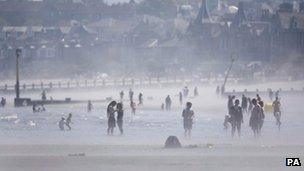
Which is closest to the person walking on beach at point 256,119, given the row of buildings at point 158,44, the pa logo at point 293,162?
the pa logo at point 293,162

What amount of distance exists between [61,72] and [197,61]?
569 inches

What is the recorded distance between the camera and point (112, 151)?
54.3 feet

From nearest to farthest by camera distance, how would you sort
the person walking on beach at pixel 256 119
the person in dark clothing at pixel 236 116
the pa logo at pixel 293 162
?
1. the pa logo at pixel 293 162
2. the person walking on beach at pixel 256 119
3. the person in dark clothing at pixel 236 116

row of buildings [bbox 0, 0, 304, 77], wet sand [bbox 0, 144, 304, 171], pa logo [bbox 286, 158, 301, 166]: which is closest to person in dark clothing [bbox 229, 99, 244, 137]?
wet sand [bbox 0, 144, 304, 171]

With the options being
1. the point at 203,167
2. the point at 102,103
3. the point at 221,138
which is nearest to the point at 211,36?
the point at 102,103

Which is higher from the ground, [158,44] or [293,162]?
[158,44]

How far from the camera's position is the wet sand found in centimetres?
1405

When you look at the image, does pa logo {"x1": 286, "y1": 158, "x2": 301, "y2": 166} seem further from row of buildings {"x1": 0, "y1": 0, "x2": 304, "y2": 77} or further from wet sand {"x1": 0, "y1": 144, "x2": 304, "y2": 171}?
row of buildings {"x1": 0, "y1": 0, "x2": 304, "y2": 77}

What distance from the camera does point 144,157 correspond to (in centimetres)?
1539

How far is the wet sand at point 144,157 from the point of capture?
14047 mm

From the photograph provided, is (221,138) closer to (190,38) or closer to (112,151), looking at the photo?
(112,151)

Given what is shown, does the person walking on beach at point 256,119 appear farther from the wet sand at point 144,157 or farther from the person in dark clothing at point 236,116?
the wet sand at point 144,157

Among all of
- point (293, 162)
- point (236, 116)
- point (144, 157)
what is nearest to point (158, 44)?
point (236, 116)

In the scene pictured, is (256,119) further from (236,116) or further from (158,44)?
(158,44)
